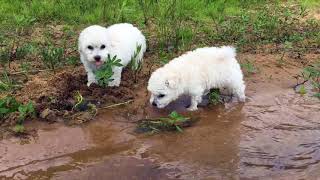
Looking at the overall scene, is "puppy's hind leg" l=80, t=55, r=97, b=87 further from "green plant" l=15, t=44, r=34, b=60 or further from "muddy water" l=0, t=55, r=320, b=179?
"green plant" l=15, t=44, r=34, b=60

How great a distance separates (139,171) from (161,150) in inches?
20.3

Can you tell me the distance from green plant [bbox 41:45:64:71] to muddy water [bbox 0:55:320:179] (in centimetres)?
159

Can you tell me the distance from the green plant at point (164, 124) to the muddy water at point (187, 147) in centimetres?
10

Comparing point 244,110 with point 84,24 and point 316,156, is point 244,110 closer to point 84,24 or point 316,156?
point 316,156

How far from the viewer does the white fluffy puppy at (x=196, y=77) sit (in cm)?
632

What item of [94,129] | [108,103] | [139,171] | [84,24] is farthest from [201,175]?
[84,24]

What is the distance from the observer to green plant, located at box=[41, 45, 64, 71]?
7.52 metres

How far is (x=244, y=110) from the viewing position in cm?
652

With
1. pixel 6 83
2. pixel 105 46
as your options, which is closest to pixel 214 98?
pixel 105 46

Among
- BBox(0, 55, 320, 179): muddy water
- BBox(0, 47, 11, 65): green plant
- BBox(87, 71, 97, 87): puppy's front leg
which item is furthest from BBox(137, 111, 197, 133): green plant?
BBox(0, 47, 11, 65): green plant

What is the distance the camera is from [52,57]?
25.1 feet

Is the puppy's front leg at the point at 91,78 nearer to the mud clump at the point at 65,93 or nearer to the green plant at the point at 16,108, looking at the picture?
the mud clump at the point at 65,93

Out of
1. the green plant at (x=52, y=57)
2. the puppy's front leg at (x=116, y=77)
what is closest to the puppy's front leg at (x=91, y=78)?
the puppy's front leg at (x=116, y=77)

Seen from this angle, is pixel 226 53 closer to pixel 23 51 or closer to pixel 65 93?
pixel 65 93
